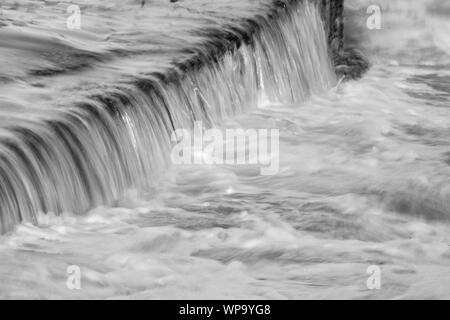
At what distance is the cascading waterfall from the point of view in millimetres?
5059

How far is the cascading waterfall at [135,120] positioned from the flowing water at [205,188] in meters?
0.01

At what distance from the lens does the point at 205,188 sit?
6051mm

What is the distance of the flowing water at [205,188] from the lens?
15.5 ft

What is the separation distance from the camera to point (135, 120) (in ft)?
19.7

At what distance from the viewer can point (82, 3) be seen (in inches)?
Answer: 328

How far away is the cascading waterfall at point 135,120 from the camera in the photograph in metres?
5.06

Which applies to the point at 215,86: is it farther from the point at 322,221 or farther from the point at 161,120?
the point at 322,221

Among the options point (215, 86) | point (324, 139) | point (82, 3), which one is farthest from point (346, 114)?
point (82, 3)

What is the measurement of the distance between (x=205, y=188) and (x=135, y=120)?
0.53m

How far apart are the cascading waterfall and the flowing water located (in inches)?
0.4

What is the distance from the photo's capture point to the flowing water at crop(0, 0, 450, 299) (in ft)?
15.5

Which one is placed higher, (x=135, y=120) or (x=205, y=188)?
(x=135, y=120)

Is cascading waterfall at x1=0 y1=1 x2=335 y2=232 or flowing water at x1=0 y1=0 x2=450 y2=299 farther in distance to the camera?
cascading waterfall at x1=0 y1=1 x2=335 y2=232

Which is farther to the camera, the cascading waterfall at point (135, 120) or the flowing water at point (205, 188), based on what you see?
the cascading waterfall at point (135, 120)
